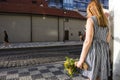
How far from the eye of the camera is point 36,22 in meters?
25.0

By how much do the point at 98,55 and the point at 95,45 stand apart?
0.51 ft

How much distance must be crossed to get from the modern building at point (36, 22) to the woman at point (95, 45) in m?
21.2

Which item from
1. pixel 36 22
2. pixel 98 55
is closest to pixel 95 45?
pixel 98 55

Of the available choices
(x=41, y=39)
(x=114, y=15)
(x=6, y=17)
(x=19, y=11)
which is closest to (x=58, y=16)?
(x=41, y=39)

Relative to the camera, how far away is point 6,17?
22.6 meters

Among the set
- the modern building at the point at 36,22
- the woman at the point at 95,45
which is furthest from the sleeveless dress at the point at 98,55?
the modern building at the point at 36,22

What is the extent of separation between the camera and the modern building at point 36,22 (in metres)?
22.8

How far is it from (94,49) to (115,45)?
755 mm

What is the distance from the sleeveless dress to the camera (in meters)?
2.38

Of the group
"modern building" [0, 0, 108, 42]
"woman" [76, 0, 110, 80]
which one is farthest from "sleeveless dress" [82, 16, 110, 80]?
"modern building" [0, 0, 108, 42]

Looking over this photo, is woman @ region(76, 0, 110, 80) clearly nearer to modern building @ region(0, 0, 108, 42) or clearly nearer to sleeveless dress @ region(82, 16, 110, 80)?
sleeveless dress @ region(82, 16, 110, 80)

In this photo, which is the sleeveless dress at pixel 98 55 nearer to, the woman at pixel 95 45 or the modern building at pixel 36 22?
the woman at pixel 95 45

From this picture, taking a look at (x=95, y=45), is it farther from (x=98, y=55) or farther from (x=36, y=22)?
(x=36, y=22)

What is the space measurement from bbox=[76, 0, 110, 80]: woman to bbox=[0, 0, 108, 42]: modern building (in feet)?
69.5
